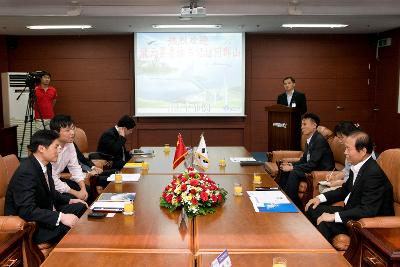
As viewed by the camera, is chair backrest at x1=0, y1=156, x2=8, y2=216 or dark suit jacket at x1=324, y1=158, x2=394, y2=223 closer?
dark suit jacket at x1=324, y1=158, x2=394, y2=223

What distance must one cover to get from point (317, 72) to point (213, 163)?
5.21 m

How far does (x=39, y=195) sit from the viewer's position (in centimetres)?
313

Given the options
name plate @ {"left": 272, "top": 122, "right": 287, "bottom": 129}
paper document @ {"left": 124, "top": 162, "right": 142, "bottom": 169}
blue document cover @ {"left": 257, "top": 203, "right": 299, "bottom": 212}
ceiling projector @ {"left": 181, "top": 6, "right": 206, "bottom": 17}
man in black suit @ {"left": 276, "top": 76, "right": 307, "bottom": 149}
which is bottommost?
blue document cover @ {"left": 257, "top": 203, "right": 299, "bottom": 212}

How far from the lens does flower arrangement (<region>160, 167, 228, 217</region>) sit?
2.77 meters

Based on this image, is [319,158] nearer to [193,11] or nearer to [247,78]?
[193,11]

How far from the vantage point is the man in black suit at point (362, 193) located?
306 cm

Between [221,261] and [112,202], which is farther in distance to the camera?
[112,202]

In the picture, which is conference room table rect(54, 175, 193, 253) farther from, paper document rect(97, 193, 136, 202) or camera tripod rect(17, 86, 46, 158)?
camera tripod rect(17, 86, 46, 158)

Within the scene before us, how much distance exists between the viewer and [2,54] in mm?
9031

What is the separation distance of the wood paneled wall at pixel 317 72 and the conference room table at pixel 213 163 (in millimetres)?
3619

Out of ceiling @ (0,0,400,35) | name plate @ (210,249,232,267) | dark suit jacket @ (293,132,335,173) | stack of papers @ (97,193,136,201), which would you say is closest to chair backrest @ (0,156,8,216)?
stack of papers @ (97,193,136,201)

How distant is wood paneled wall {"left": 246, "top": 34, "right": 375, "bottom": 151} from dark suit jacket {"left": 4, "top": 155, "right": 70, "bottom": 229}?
21.1ft

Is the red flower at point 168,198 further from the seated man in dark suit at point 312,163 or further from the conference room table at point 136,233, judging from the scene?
the seated man in dark suit at point 312,163

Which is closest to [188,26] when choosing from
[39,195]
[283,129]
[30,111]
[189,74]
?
[189,74]
